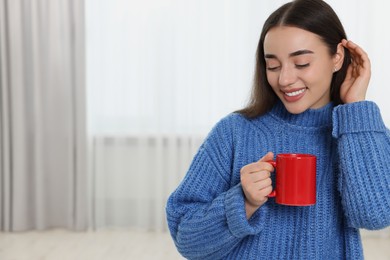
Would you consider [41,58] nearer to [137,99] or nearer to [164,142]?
[137,99]

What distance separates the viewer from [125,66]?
3.74 meters

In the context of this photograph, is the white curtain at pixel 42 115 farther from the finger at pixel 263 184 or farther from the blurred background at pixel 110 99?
the finger at pixel 263 184

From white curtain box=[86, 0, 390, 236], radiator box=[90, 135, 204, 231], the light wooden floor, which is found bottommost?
the light wooden floor

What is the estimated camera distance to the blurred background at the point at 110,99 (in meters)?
3.67

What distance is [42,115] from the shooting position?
380cm

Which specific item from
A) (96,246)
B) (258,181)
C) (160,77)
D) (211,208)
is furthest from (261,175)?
(160,77)

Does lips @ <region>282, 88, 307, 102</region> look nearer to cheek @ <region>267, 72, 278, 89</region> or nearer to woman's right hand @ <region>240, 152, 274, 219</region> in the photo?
cheek @ <region>267, 72, 278, 89</region>

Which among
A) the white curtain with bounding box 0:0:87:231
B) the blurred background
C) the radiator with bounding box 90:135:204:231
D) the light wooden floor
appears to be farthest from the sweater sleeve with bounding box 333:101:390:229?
the white curtain with bounding box 0:0:87:231

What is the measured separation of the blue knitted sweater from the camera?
46.0 inches

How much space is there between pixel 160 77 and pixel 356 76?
250 cm

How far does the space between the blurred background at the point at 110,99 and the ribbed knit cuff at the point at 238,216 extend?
2.50 meters

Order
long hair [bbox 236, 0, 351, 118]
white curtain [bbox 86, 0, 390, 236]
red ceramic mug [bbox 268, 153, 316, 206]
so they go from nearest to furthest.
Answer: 1. red ceramic mug [bbox 268, 153, 316, 206]
2. long hair [bbox 236, 0, 351, 118]
3. white curtain [bbox 86, 0, 390, 236]

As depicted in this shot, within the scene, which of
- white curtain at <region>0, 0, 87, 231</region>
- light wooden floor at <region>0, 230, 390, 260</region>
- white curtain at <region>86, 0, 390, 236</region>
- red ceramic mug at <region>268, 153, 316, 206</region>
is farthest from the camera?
white curtain at <region>0, 0, 87, 231</region>

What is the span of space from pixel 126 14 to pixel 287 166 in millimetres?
2759
